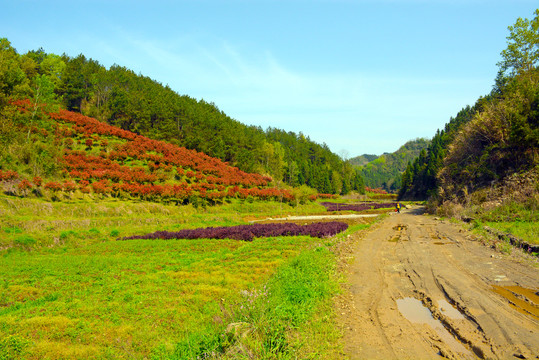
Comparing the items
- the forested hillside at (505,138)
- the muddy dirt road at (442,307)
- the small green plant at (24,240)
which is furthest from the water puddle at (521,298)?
the small green plant at (24,240)

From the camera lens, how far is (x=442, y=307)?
779 centimetres

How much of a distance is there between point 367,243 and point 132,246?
1536cm

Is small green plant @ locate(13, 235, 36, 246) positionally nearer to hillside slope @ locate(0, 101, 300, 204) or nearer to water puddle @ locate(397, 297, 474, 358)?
hillside slope @ locate(0, 101, 300, 204)

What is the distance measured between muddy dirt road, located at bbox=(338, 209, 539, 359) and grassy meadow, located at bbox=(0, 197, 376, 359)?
0.90m

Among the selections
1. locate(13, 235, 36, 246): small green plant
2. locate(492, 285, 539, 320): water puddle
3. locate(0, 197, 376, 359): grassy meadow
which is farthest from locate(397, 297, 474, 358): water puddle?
locate(13, 235, 36, 246): small green plant

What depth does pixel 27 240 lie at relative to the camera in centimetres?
1667

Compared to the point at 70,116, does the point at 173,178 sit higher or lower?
lower

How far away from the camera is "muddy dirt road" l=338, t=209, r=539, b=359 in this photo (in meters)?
5.63

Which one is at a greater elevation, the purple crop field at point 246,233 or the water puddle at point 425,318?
the water puddle at point 425,318

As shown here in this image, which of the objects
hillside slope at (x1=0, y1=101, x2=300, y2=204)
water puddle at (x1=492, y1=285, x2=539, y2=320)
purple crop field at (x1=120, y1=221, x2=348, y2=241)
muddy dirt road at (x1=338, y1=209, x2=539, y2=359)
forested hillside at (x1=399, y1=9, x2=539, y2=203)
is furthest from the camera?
hillside slope at (x1=0, y1=101, x2=300, y2=204)

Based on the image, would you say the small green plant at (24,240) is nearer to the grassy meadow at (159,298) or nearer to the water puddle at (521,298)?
the grassy meadow at (159,298)

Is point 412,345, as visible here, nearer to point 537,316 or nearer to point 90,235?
point 537,316

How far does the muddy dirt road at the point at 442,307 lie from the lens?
5.63m

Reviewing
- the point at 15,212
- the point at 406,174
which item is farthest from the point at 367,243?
the point at 406,174
